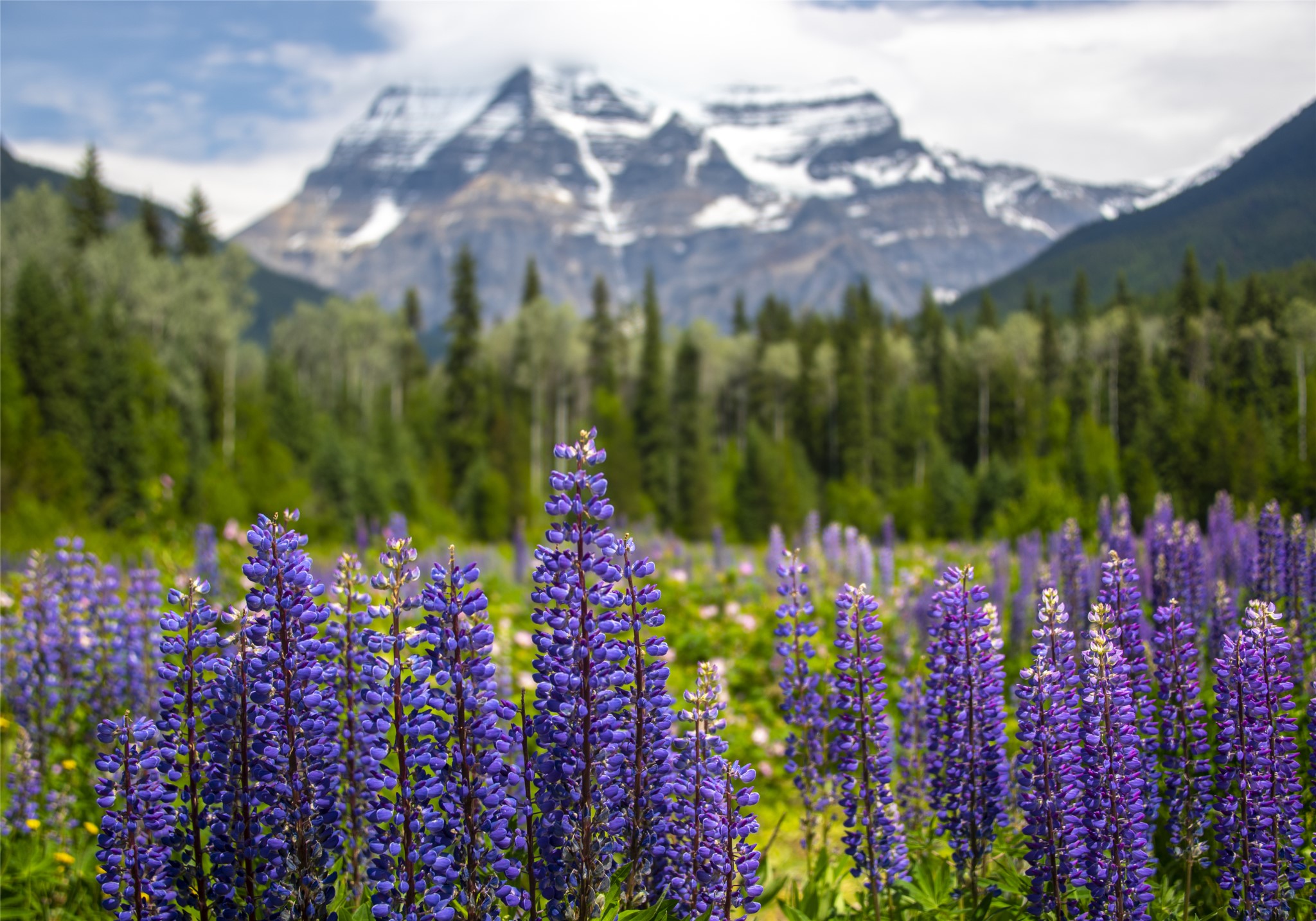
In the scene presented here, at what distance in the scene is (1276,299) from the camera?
2814cm

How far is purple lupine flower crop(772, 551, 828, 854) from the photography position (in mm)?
4336

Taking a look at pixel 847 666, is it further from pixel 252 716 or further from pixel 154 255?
pixel 154 255

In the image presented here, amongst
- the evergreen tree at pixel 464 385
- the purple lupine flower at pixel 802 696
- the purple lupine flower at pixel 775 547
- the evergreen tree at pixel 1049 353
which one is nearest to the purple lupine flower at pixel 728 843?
the purple lupine flower at pixel 802 696

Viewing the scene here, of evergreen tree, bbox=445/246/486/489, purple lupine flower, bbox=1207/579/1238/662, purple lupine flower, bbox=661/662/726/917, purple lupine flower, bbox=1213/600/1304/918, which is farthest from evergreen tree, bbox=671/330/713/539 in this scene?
purple lupine flower, bbox=661/662/726/917

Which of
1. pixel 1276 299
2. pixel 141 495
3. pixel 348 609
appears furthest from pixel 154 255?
pixel 348 609

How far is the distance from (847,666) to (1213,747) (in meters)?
2.07

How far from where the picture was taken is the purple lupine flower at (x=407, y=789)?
2752mm

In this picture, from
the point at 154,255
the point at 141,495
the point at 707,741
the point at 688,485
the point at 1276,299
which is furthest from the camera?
the point at 154,255

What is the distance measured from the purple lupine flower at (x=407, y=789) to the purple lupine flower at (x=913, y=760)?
9.25ft

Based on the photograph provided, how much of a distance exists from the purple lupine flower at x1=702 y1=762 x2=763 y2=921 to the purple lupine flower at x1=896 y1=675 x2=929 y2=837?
1785 millimetres

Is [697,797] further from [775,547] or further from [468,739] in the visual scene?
[775,547]

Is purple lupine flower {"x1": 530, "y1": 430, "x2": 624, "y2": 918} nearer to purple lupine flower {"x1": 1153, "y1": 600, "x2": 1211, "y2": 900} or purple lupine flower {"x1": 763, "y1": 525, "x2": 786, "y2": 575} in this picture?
purple lupine flower {"x1": 1153, "y1": 600, "x2": 1211, "y2": 900}

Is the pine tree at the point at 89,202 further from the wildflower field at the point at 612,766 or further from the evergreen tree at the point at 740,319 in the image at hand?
the wildflower field at the point at 612,766

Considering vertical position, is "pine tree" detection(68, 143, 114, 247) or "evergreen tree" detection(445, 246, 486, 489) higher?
"pine tree" detection(68, 143, 114, 247)
